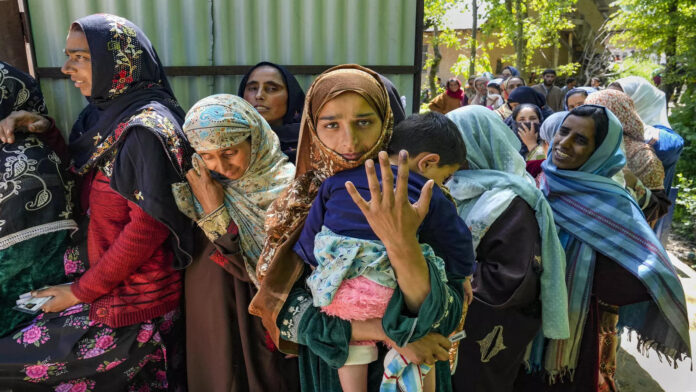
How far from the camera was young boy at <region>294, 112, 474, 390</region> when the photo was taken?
1346mm

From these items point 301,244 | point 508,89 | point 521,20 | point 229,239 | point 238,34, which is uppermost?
point 521,20

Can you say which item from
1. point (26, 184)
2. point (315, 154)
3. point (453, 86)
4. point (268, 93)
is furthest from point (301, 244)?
point (453, 86)

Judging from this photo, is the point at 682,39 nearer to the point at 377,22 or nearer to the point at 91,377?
the point at 377,22

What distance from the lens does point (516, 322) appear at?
239cm

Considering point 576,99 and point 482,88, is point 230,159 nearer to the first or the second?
point 576,99

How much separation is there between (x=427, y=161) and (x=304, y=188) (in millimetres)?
468

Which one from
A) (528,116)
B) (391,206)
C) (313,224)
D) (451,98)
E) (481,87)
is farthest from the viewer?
(481,87)

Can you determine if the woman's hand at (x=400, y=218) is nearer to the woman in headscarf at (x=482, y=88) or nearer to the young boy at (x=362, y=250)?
the young boy at (x=362, y=250)

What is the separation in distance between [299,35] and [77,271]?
195 centimetres

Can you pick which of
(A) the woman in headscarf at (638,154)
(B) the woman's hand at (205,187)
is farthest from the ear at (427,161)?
(A) the woman in headscarf at (638,154)

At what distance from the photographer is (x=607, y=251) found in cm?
243

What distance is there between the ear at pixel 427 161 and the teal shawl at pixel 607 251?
4.47ft

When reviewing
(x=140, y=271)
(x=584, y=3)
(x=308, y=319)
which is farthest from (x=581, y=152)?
(x=584, y=3)

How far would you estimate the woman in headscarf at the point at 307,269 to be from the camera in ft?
4.17
